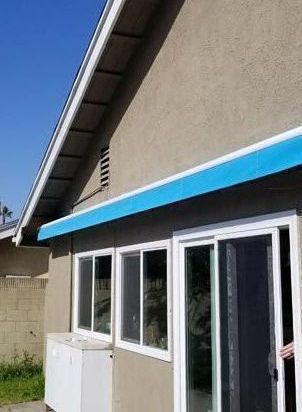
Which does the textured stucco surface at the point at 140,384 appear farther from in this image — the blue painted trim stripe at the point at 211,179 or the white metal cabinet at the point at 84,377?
the blue painted trim stripe at the point at 211,179

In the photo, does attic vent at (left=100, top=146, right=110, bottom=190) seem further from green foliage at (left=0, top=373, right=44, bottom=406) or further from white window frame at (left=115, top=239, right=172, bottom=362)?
green foliage at (left=0, top=373, right=44, bottom=406)

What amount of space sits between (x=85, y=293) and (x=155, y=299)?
11.1ft

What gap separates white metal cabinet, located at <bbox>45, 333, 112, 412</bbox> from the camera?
9.37 m

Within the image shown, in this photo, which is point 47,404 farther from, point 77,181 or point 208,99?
point 208,99

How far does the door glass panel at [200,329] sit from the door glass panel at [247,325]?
0.37 metres

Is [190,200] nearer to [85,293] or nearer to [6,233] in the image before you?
[85,293]

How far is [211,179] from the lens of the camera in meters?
6.27

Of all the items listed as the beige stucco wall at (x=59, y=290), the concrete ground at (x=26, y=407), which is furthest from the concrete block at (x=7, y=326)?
the concrete ground at (x=26, y=407)

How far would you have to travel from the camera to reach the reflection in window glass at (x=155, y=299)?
8242 mm

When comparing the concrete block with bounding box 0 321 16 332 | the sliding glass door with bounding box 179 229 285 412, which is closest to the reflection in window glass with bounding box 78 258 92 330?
the concrete block with bounding box 0 321 16 332

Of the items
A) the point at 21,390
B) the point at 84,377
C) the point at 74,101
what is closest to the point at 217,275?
the point at 84,377

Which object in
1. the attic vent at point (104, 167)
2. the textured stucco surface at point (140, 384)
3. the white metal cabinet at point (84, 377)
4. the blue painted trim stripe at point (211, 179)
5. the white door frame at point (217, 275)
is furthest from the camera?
the attic vent at point (104, 167)

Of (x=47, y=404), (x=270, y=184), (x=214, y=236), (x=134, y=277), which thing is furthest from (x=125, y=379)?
(x=270, y=184)

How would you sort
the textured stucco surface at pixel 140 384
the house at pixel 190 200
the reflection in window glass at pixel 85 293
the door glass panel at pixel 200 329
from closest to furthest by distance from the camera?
the house at pixel 190 200 < the door glass panel at pixel 200 329 < the textured stucco surface at pixel 140 384 < the reflection in window glass at pixel 85 293
